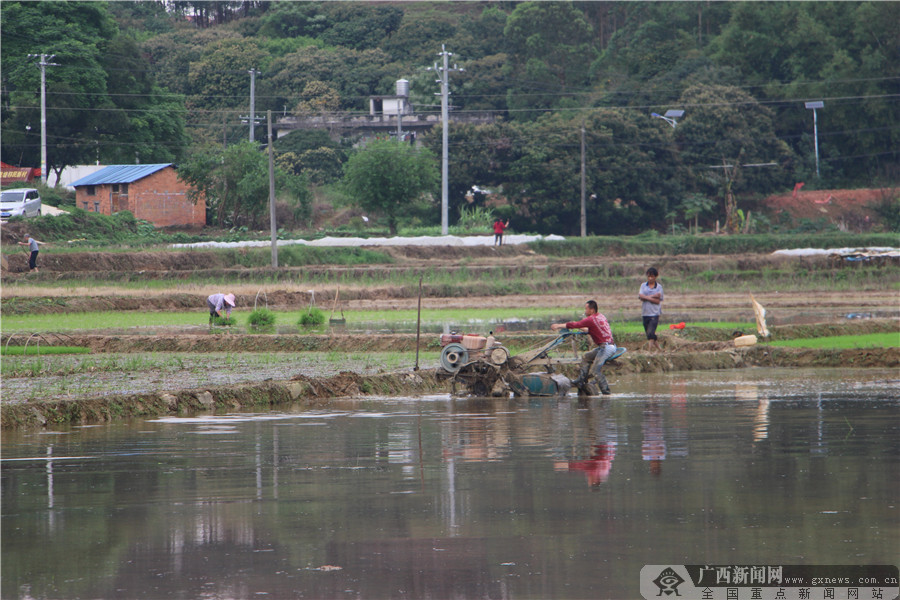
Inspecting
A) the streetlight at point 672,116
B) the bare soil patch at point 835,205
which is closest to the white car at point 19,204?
the streetlight at point 672,116

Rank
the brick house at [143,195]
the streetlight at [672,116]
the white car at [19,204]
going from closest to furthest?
the white car at [19,204], the brick house at [143,195], the streetlight at [672,116]

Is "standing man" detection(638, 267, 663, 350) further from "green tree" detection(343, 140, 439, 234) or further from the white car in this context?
"green tree" detection(343, 140, 439, 234)

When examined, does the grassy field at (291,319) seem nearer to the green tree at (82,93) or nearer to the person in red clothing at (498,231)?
the person in red clothing at (498,231)

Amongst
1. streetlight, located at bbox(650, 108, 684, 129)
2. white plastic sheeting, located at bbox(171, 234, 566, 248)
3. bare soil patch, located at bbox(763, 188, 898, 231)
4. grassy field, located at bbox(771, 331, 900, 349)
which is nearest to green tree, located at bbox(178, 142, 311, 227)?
white plastic sheeting, located at bbox(171, 234, 566, 248)

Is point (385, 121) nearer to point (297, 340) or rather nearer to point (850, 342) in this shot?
point (297, 340)

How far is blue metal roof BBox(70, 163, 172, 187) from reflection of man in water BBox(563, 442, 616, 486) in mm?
60689

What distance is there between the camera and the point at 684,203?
76.1 metres

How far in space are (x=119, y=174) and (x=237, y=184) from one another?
8.72 meters

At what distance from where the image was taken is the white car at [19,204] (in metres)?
55.9

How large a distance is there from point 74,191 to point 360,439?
208 ft

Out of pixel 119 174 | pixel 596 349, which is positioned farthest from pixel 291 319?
pixel 119 174

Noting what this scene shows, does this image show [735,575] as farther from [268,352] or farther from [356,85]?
[356,85]

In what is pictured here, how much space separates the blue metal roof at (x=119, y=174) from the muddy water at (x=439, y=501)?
5660cm

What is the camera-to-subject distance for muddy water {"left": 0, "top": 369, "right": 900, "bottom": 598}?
689cm
